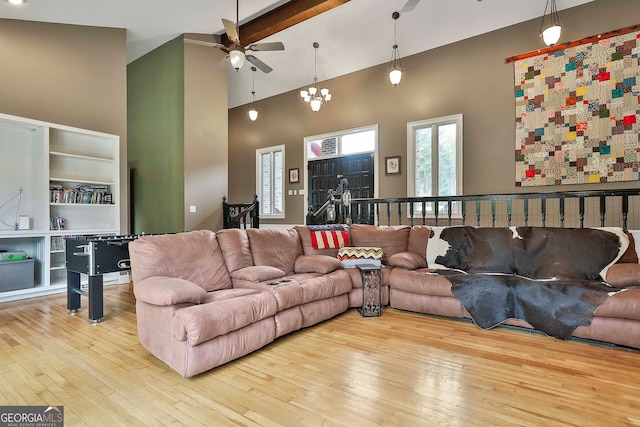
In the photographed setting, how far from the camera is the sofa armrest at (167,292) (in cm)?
229

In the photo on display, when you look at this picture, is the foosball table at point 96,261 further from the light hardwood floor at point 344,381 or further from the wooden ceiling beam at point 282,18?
the wooden ceiling beam at point 282,18

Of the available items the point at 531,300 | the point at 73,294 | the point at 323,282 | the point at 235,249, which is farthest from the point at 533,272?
the point at 73,294

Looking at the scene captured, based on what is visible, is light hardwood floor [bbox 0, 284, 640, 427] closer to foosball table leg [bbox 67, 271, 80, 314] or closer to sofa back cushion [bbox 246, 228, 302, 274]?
foosball table leg [bbox 67, 271, 80, 314]

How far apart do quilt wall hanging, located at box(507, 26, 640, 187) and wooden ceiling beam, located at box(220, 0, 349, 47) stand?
3146mm

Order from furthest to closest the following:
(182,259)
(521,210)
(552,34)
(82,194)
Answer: (521,210), (82,194), (552,34), (182,259)

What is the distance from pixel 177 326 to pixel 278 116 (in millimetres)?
7247

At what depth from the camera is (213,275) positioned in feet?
10.1

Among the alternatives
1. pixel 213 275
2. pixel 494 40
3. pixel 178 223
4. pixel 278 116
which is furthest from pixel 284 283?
pixel 278 116

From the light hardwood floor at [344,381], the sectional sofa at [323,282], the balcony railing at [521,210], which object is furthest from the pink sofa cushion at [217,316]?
the balcony railing at [521,210]

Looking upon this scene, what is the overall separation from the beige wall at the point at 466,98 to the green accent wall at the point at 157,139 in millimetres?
2856

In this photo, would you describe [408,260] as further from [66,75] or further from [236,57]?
[66,75]

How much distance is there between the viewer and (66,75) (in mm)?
5086

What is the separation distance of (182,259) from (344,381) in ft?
5.43

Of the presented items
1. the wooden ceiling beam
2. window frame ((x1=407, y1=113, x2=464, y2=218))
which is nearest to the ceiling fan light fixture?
the wooden ceiling beam
